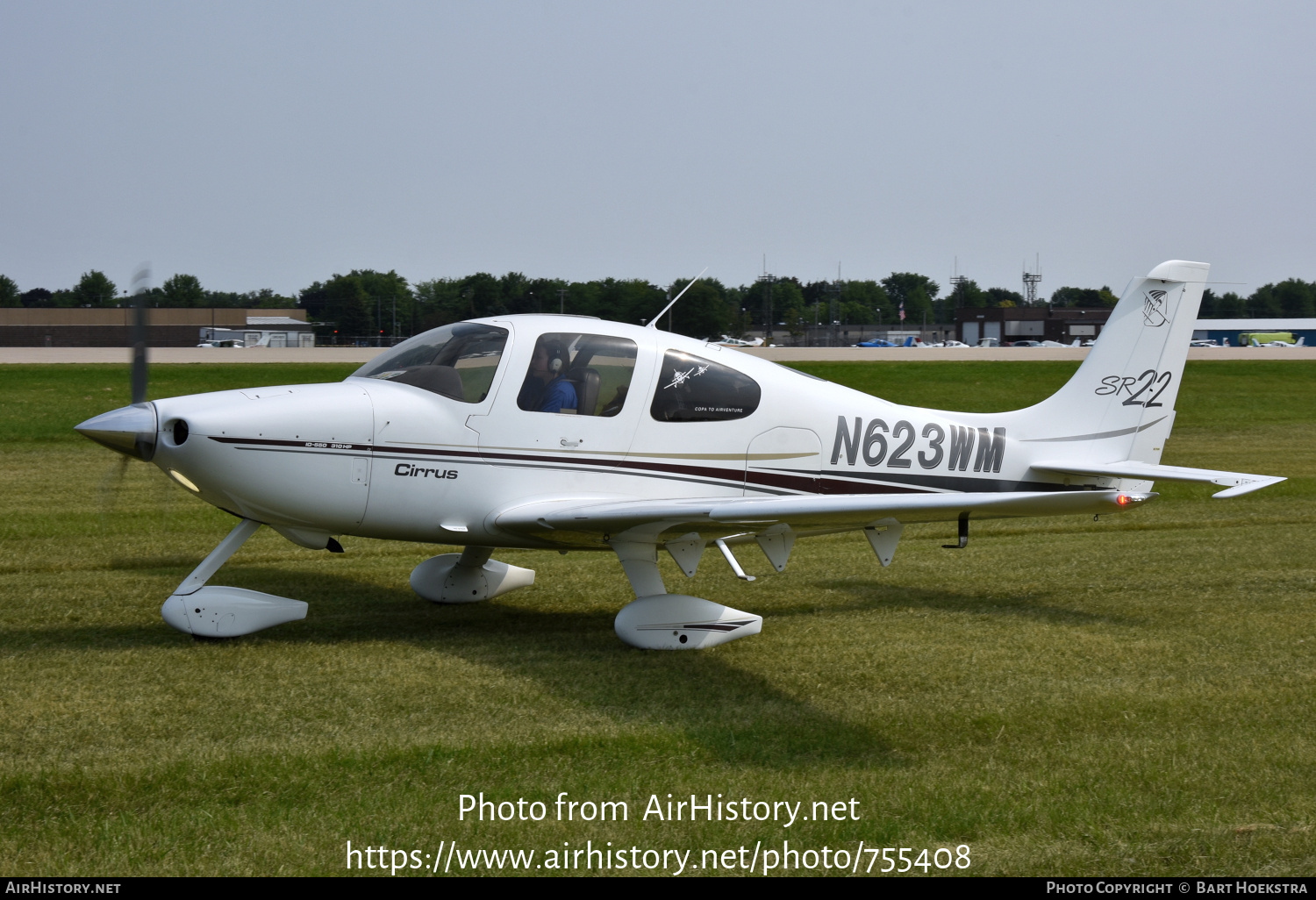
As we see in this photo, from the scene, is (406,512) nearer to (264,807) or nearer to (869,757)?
(264,807)

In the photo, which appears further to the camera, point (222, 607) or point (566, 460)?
point (566, 460)

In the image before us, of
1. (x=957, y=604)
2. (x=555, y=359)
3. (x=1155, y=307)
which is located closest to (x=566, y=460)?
(x=555, y=359)

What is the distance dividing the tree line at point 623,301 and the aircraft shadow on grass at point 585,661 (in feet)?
7.69

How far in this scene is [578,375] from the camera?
8070mm

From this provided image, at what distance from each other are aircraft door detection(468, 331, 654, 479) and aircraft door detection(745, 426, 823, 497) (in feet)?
3.16

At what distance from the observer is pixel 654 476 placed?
821 centimetres

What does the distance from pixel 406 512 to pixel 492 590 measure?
6.21 feet

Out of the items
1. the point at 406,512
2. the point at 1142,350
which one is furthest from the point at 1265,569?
the point at 406,512

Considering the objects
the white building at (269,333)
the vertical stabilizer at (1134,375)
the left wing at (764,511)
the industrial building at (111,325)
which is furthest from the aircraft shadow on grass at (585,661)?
the industrial building at (111,325)

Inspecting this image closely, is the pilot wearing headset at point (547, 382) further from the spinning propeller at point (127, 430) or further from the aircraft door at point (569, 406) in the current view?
the spinning propeller at point (127, 430)

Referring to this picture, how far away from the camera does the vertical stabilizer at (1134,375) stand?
977 cm

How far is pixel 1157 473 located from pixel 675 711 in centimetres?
492

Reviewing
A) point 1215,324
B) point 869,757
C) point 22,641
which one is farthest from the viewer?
point 1215,324

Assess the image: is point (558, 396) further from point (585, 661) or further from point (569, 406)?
point (585, 661)
